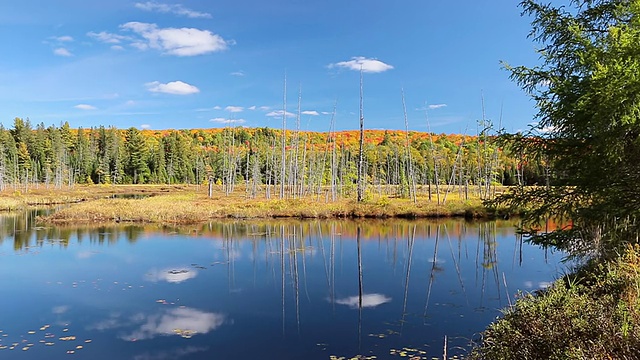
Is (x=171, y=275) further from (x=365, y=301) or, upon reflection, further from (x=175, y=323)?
(x=365, y=301)

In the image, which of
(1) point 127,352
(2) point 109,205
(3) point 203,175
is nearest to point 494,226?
(1) point 127,352

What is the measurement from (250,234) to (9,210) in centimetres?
2735

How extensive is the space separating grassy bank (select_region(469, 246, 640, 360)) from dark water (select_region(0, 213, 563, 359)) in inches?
103

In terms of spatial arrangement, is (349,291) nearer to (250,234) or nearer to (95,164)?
(250,234)

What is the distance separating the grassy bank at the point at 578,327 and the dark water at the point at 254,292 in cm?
261

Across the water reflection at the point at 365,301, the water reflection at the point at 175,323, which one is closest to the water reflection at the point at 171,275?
the water reflection at the point at 175,323

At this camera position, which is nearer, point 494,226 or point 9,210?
point 494,226

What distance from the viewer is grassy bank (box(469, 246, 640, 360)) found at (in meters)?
4.09

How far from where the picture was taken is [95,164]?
83.6m

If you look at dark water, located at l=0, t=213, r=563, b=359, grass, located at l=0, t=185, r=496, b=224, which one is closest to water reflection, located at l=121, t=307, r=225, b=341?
dark water, located at l=0, t=213, r=563, b=359

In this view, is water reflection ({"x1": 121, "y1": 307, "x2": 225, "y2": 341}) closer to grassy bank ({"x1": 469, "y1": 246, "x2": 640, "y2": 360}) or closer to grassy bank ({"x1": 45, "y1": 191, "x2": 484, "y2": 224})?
grassy bank ({"x1": 469, "y1": 246, "x2": 640, "y2": 360})

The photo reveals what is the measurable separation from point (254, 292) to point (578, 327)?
9.41 meters

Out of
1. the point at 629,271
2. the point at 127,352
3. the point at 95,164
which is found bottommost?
the point at 127,352

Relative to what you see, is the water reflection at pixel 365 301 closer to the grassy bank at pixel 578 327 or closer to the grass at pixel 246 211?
the grassy bank at pixel 578 327
